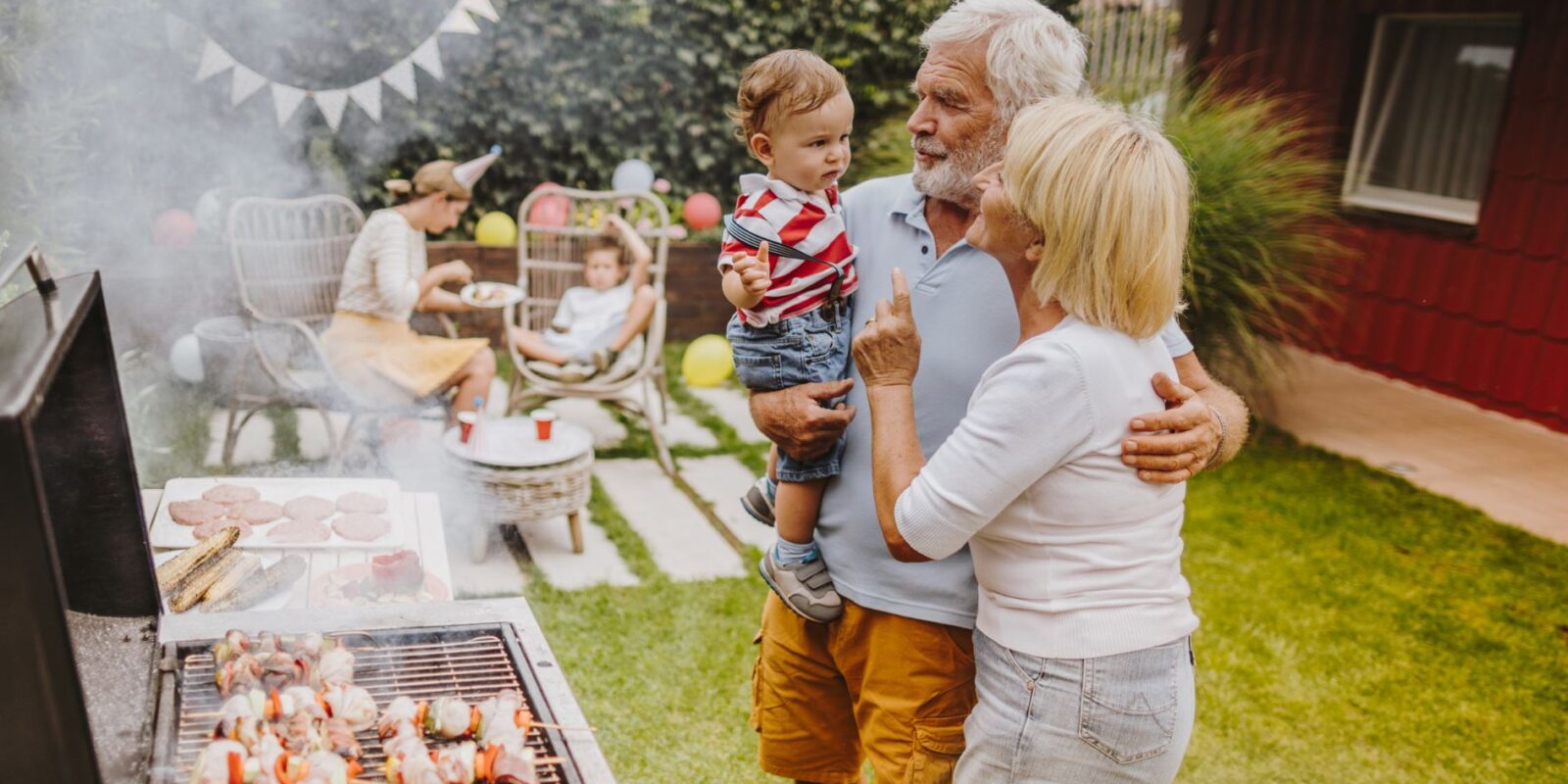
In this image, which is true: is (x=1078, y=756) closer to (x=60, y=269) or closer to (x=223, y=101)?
(x=60, y=269)


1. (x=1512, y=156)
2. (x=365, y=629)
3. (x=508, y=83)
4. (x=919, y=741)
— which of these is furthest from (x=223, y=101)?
(x=1512, y=156)

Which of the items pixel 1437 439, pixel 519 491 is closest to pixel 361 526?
pixel 519 491

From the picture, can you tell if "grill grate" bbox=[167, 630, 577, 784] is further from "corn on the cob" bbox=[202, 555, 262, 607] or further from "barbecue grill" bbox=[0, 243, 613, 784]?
"corn on the cob" bbox=[202, 555, 262, 607]

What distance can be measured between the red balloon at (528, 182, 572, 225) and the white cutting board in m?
3.62

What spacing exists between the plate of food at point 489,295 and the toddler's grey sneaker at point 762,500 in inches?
121

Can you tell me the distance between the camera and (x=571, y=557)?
4.52 meters

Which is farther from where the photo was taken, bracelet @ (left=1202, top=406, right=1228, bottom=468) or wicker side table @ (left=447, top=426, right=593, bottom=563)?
wicker side table @ (left=447, top=426, right=593, bottom=563)

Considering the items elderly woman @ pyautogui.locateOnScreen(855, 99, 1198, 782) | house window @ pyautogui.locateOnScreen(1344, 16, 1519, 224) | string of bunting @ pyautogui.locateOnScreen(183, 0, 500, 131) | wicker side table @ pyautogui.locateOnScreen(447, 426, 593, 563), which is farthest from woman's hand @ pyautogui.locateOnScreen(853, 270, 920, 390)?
house window @ pyautogui.locateOnScreen(1344, 16, 1519, 224)

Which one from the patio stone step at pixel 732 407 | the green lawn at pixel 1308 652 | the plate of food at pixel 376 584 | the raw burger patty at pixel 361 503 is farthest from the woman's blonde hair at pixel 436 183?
the plate of food at pixel 376 584

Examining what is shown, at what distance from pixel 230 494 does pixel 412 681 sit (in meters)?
1.05

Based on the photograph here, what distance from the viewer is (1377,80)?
8.10m

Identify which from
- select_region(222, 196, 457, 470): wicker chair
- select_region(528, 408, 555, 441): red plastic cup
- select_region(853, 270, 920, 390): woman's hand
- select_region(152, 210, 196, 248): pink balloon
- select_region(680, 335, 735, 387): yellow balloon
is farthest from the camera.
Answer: select_region(680, 335, 735, 387): yellow balloon

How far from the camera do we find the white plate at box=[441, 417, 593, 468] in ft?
14.1

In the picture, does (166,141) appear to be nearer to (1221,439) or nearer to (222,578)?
(222,578)
